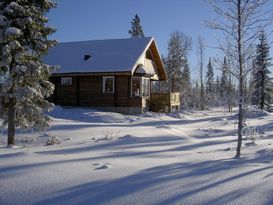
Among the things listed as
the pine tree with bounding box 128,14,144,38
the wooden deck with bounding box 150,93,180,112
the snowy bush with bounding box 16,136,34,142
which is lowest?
the snowy bush with bounding box 16,136,34,142

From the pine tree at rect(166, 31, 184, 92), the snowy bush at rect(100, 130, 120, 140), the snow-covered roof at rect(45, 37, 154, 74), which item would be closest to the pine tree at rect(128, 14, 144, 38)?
the pine tree at rect(166, 31, 184, 92)

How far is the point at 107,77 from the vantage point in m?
30.3

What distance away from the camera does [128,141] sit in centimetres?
1428

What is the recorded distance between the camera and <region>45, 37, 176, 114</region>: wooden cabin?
29.9m

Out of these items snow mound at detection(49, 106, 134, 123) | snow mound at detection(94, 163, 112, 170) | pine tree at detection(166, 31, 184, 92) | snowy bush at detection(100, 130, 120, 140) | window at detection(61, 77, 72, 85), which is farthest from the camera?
pine tree at detection(166, 31, 184, 92)

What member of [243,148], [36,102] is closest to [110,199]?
[36,102]

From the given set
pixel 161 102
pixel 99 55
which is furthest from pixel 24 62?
pixel 161 102

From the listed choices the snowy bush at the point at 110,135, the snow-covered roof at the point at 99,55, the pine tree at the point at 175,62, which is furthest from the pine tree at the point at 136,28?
the snowy bush at the point at 110,135

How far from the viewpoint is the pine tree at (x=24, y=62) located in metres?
12.2

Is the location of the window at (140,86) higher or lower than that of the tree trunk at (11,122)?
higher

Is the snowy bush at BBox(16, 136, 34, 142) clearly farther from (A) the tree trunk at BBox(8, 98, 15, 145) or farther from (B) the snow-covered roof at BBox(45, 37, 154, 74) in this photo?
(B) the snow-covered roof at BBox(45, 37, 154, 74)

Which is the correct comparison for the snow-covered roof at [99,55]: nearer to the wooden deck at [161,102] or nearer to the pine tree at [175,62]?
the wooden deck at [161,102]

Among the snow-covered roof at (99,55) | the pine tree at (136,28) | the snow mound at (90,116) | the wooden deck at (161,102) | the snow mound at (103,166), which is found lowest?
the snow mound at (103,166)

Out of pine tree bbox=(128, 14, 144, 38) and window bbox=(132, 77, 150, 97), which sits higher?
pine tree bbox=(128, 14, 144, 38)
